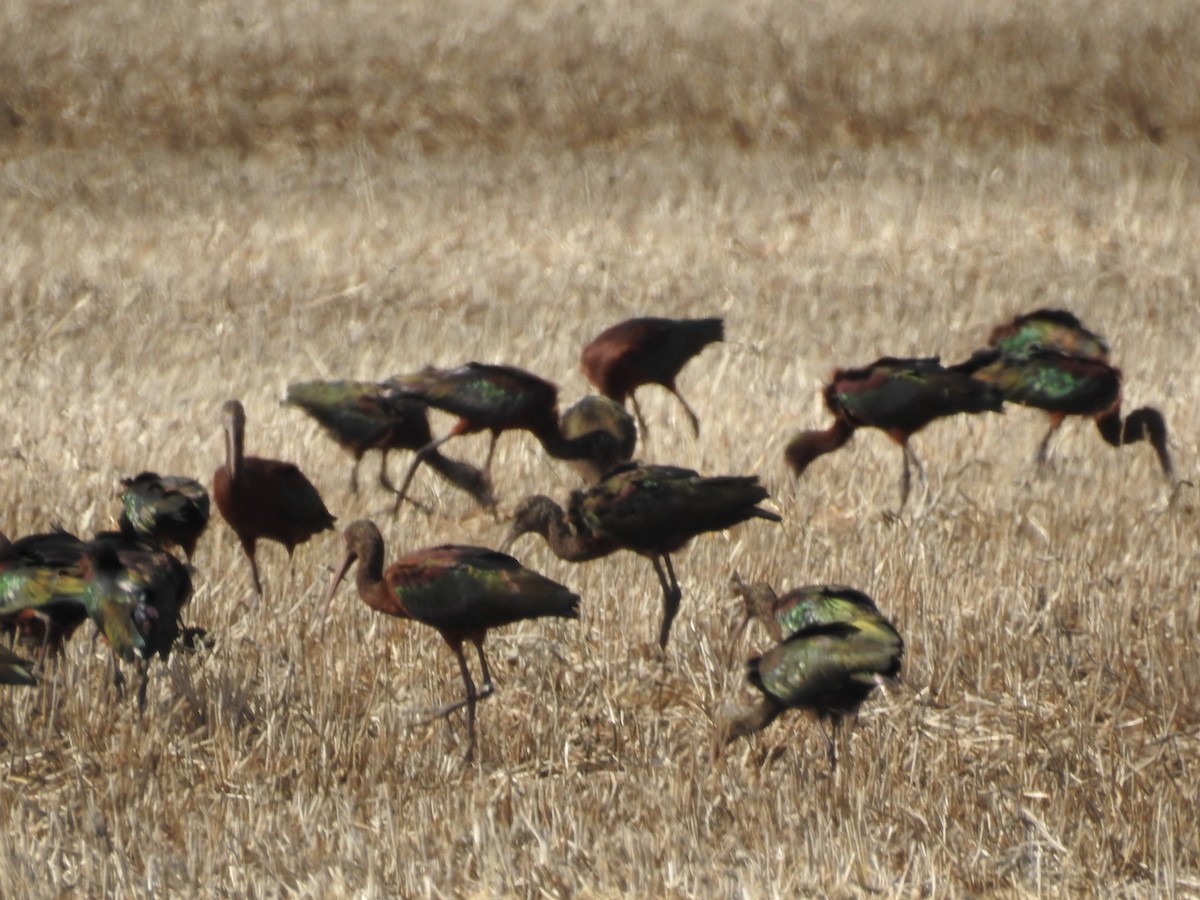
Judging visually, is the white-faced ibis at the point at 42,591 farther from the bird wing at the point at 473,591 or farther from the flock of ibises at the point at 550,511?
the bird wing at the point at 473,591

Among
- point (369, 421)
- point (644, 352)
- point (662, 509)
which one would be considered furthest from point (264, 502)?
point (644, 352)

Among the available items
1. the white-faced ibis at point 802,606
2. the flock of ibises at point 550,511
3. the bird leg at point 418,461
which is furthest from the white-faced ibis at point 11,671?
the bird leg at point 418,461

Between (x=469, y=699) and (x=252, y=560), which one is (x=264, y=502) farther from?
(x=469, y=699)

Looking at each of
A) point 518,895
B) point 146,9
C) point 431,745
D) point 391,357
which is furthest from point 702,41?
point 518,895

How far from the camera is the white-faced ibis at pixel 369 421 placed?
829 cm

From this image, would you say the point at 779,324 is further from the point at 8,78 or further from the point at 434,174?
the point at 8,78

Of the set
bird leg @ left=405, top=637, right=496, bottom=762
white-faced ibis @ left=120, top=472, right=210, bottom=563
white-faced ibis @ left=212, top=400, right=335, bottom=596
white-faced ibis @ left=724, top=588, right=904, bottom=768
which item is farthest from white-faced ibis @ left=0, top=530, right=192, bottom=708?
white-faced ibis @ left=724, top=588, right=904, bottom=768

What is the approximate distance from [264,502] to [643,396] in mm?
3989

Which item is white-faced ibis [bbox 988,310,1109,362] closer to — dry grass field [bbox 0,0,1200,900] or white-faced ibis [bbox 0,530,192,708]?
dry grass field [bbox 0,0,1200,900]

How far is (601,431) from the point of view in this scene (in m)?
8.32

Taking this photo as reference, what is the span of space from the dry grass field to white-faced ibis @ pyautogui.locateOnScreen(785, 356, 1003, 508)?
1.19 ft

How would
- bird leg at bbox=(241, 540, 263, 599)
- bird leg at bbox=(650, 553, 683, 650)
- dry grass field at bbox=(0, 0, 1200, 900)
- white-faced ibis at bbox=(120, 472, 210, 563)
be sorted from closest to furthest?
dry grass field at bbox=(0, 0, 1200, 900) < bird leg at bbox=(650, 553, 683, 650) < white-faced ibis at bbox=(120, 472, 210, 563) < bird leg at bbox=(241, 540, 263, 599)

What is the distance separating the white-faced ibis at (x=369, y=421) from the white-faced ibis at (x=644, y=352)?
952mm

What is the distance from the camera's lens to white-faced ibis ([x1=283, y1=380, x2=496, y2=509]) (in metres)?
8.29
